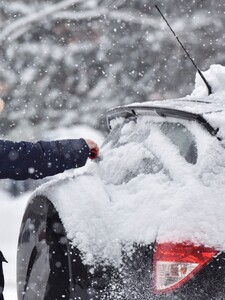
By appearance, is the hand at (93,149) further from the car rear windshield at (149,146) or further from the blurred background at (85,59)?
the blurred background at (85,59)

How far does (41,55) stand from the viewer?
17234 millimetres

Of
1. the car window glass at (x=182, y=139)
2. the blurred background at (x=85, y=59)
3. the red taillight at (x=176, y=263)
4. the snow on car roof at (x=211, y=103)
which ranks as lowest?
the red taillight at (x=176, y=263)

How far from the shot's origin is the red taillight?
2070 mm

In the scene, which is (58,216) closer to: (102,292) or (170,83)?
(102,292)

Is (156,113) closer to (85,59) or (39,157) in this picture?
(39,157)

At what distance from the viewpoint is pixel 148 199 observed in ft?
7.50

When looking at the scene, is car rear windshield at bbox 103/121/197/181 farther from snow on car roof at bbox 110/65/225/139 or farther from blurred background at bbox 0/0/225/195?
blurred background at bbox 0/0/225/195

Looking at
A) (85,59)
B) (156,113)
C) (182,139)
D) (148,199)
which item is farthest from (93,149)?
(85,59)

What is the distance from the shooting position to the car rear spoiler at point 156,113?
236cm

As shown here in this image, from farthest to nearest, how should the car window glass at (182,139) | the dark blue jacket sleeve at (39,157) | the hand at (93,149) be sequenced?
the hand at (93,149)
the dark blue jacket sleeve at (39,157)
the car window glass at (182,139)

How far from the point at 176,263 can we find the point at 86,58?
15718 mm

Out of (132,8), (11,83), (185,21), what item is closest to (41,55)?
(11,83)

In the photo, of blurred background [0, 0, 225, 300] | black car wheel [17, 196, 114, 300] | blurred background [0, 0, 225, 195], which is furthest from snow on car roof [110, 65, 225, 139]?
blurred background [0, 0, 225, 195]

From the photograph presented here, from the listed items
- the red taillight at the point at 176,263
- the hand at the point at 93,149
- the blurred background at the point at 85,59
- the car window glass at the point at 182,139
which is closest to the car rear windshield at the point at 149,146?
the car window glass at the point at 182,139
